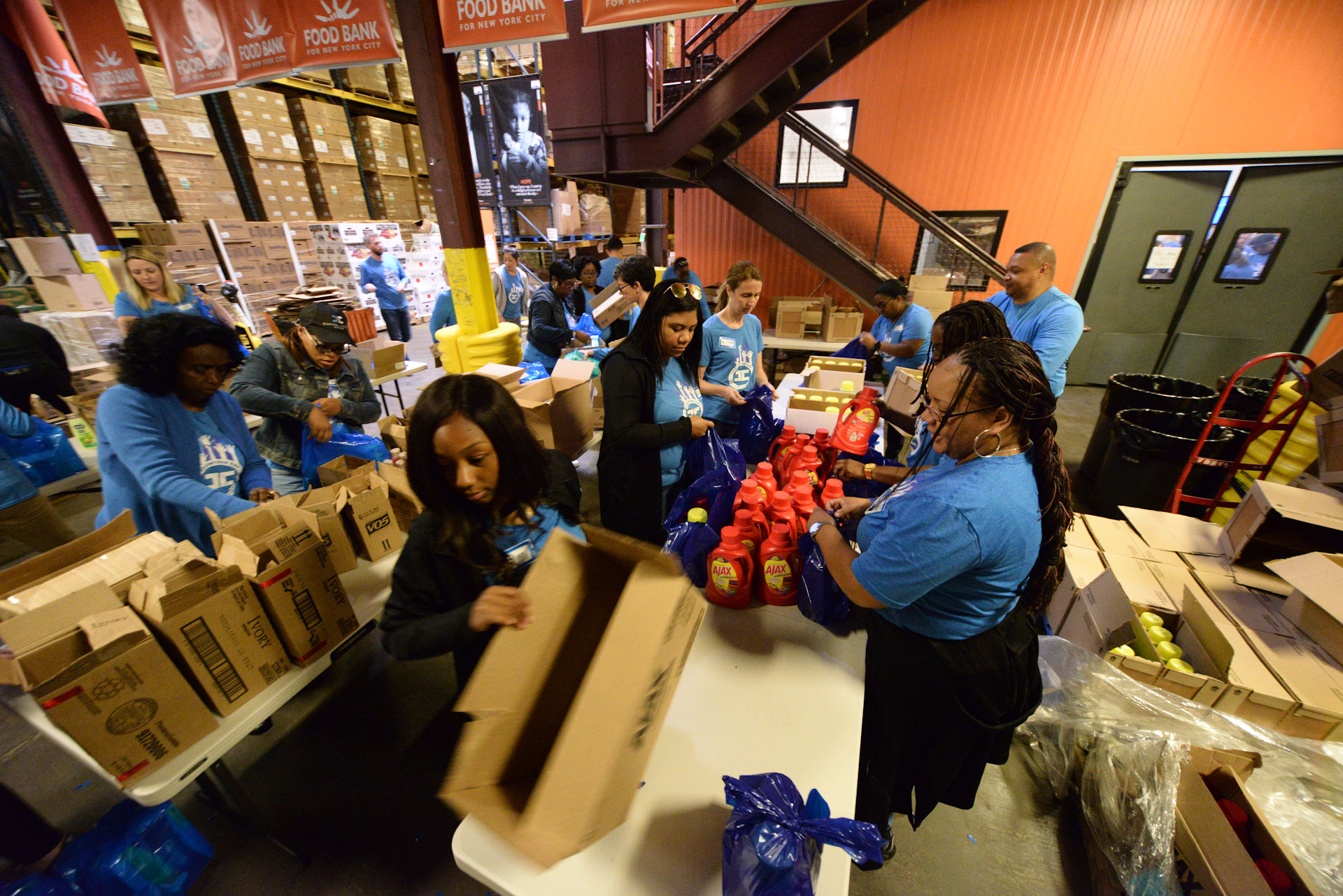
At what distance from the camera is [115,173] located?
6266 mm

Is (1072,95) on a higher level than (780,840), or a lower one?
higher

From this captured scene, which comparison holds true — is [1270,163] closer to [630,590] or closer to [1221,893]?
[1221,893]

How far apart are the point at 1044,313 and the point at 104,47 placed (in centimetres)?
853

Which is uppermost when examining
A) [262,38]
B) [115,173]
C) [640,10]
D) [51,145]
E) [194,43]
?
[194,43]

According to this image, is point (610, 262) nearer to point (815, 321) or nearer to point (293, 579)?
point (815, 321)

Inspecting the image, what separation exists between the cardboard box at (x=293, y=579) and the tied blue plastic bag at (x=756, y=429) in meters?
1.92

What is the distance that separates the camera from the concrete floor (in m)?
1.78

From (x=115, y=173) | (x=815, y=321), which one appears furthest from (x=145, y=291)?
(x=815, y=321)

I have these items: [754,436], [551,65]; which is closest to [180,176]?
[551,65]

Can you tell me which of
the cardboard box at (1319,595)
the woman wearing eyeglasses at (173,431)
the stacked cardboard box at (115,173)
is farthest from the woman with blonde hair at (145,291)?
the cardboard box at (1319,595)

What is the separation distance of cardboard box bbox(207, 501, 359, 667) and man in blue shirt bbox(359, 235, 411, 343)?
692 cm

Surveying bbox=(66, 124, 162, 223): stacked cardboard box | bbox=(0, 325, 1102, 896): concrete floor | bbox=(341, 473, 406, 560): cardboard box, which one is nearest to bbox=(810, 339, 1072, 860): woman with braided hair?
bbox=(0, 325, 1102, 896): concrete floor

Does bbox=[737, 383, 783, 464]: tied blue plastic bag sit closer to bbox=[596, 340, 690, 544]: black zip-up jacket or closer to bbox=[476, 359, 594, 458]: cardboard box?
bbox=[596, 340, 690, 544]: black zip-up jacket

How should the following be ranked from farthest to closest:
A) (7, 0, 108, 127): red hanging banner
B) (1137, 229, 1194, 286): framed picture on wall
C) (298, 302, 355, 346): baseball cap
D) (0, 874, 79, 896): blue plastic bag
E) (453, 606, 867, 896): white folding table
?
(1137, 229, 1194, 286): framed picture on wall < (7, 0, 108, 127): red hanging banner < (298, 302, 355, 346): baseball cap < (0, 874, 79, 896): blue plastic bag < (453, 606, 867, 896): white folding table
